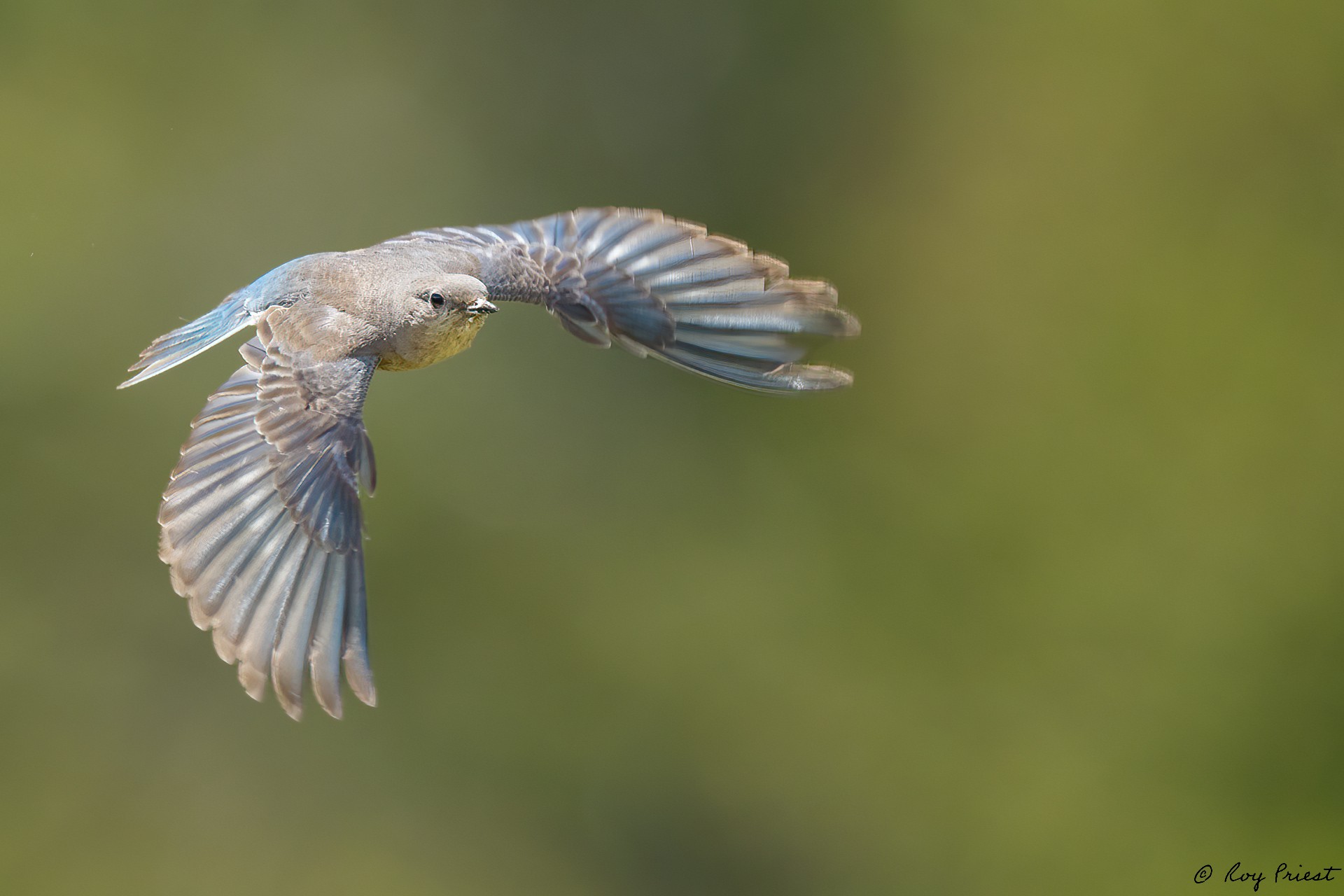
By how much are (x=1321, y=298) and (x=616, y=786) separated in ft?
A: 21.8

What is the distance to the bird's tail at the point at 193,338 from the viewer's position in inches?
217

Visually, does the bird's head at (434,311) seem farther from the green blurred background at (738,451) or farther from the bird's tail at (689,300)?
the green blurred background at (738,451)

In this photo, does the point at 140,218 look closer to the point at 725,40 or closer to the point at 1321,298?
the point at 725,40

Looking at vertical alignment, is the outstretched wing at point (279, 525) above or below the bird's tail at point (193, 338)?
below

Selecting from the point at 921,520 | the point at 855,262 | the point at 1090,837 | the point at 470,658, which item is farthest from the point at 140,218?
the point at 1090,837

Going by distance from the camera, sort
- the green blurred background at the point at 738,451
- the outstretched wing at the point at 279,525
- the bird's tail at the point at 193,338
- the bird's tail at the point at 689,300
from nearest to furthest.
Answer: the outstretched wing at the point at 279,525 → the bird's tail at the point at 193,338 → the bird's tail at the point at 689,300 → the green blurred background at the point at 738,451

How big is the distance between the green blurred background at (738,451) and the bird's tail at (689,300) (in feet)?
16.6

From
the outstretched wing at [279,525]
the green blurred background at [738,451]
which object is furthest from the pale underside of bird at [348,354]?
the green blurred background at [738,451]

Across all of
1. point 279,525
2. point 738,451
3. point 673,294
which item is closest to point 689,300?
point 673,294

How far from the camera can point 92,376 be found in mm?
11023

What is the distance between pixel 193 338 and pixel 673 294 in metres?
1.90

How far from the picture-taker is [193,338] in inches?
225

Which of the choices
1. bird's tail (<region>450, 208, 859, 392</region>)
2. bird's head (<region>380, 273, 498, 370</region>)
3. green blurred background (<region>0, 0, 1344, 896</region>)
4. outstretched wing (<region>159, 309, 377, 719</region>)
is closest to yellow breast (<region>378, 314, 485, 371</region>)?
bird's head (<region>380, 273, 498, 370</region>)

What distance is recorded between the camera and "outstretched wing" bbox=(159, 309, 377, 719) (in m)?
4.74
